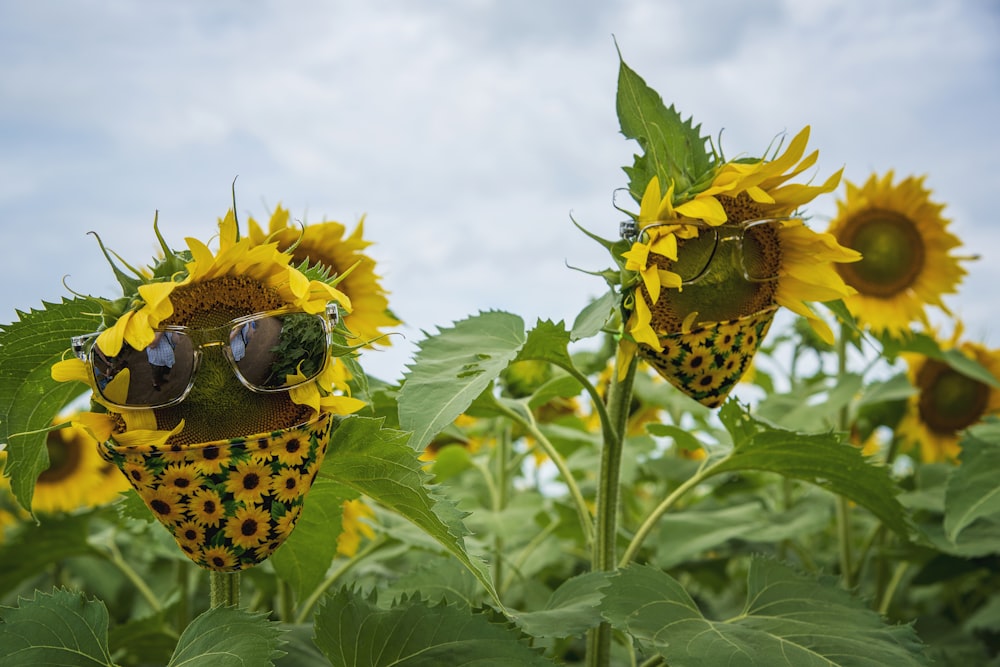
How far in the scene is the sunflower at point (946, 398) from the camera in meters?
2.54

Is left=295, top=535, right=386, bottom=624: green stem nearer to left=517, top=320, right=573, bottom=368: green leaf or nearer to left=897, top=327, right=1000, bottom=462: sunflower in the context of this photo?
left=517, top=320, right=573, bottom=368: green leaf

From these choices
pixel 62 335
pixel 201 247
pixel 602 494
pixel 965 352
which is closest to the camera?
pixel 201 247

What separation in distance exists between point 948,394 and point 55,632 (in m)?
2.31

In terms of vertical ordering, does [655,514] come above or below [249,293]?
below

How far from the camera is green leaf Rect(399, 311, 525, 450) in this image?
3.50 ft

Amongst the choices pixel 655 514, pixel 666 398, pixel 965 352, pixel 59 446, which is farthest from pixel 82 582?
pixel 965 352

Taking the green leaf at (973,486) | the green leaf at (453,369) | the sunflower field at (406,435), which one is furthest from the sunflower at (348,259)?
the green leaf at (973,486)

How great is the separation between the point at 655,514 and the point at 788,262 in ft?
1.50

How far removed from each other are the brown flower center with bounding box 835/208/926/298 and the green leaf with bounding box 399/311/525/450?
143cm

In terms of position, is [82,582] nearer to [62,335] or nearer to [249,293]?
[62,335]

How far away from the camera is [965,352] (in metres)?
2.53

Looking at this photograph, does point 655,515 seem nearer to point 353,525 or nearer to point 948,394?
point 353,525

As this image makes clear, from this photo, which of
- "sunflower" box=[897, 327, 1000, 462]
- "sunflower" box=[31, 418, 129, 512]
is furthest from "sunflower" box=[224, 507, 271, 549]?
"sunflower" box=[31, 418, 129, 512]

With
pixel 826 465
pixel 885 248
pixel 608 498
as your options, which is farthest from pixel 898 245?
pixel 608 498
